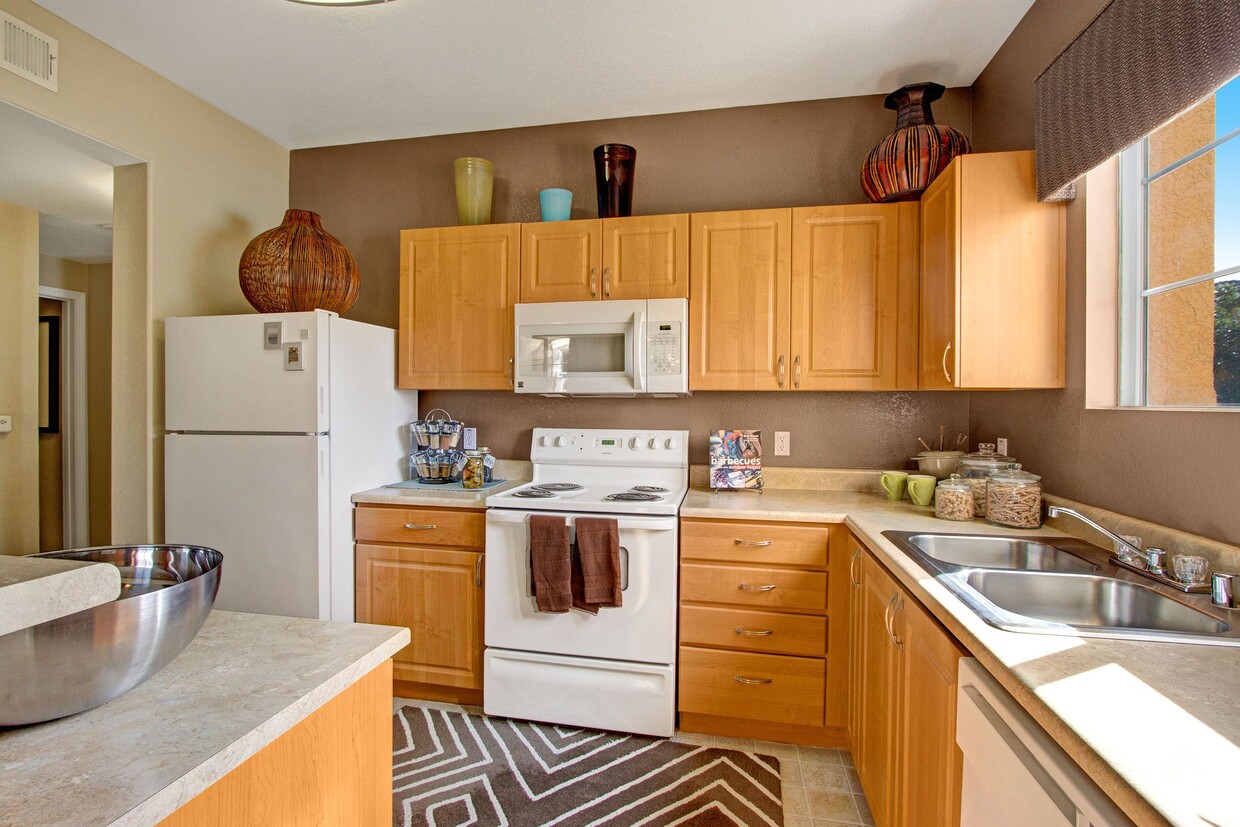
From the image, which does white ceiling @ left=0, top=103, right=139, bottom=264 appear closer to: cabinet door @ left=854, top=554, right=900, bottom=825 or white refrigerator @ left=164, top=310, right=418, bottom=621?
white refrigerator @ left=164, top=310, right=418, bottom=621

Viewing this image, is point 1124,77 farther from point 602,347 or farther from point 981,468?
point 602,347

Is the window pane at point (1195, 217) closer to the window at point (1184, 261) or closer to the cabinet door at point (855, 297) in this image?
the window at point (1184, 261)

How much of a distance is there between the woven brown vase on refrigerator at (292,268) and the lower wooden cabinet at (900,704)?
2.39m

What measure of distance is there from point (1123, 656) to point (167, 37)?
3.37 m

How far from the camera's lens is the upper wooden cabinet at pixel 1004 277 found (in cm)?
182

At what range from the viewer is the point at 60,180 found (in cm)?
309

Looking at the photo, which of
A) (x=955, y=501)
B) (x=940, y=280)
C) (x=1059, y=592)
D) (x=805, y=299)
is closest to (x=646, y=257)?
(x=805, y=299)

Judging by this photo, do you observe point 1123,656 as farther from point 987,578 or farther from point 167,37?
point 167,37

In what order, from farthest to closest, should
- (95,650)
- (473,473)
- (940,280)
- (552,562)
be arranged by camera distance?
1. (473,473)
2. (552,562)
3. (940,280)
4. (95,650)

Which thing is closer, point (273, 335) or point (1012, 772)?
point (1012, 772)

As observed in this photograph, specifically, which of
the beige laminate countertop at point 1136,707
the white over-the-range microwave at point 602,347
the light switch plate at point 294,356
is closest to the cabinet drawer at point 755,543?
the white over-the-range microwave at point 602,347

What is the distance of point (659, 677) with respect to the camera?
2.12m

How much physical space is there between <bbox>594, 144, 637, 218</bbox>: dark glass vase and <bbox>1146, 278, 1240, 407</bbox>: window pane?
1856mm

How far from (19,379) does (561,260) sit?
347cm
